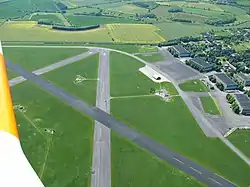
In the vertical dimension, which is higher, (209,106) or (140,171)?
(209,106)

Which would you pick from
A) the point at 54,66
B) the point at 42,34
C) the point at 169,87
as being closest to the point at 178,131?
the point at 169,87

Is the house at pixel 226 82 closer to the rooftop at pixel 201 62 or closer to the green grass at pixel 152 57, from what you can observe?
the rooftop at pixel 201 62

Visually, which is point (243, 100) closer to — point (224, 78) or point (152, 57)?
point (224, 78)

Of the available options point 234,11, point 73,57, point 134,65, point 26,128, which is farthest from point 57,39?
point 234,11

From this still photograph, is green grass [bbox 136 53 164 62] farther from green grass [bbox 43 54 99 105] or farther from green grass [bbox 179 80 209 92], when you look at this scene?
green grass [bbox 179 80 209 92]

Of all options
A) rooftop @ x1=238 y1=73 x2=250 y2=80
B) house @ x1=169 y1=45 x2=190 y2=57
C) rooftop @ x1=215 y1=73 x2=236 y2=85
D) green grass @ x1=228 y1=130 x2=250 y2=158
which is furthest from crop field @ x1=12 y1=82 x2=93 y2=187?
house @ x1=169 y1=45 x2=190 y2=57
